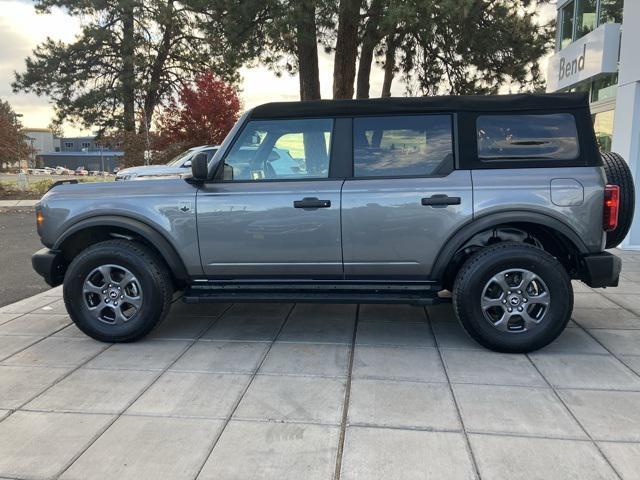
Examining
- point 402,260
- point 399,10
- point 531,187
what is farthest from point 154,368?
point 399,10

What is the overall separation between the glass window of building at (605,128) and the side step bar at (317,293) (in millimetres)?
7122

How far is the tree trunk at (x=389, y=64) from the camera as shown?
47.6ft

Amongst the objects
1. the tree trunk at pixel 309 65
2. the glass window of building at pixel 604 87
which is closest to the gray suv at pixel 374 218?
the glass window of building at pixel 604 87

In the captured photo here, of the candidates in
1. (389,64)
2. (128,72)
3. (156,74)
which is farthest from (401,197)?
(156,74)

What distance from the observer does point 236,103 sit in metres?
21.0

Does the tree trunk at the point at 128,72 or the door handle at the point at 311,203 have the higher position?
the tree trunk at the point at 128,72

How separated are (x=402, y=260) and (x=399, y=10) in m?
6.61

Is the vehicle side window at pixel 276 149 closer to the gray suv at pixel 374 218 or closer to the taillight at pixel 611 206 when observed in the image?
the gray suv at pixel 374 218

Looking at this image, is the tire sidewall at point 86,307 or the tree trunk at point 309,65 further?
the tree trunk at point 309,65

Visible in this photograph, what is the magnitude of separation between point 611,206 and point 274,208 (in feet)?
8.22

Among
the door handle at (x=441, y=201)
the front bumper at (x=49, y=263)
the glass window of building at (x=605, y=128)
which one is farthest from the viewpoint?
the glass window of building at (x=605, y=128)

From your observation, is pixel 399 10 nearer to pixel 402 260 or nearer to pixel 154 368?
pixel 402 260

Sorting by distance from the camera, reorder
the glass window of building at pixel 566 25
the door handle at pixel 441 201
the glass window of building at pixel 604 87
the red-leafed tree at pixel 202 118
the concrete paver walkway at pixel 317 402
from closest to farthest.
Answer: the concrete paver walkway at pixel 317 402, the door handle at pixel 441 201, the glass window of building at pixel 604 87, the glass window of building at pixel 566 25, the red-leafed tree at pixel 202 118

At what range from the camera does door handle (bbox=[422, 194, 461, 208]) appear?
13.2 ft
